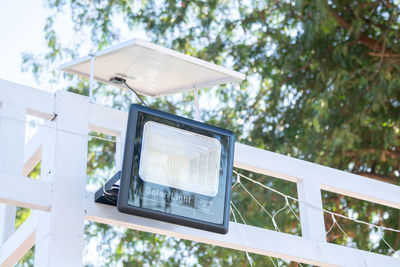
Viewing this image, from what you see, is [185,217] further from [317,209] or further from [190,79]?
[317,209]

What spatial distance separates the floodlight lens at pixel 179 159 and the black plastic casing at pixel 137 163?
18 millimetres

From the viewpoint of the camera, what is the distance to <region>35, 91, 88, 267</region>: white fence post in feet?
6.20

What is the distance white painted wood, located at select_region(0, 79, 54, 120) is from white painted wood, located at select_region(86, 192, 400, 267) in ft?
0.84

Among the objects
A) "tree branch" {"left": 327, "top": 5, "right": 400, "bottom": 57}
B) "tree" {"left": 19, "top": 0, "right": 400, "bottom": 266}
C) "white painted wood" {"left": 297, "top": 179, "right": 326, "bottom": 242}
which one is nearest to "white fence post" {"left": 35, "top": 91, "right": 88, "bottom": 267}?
"white painted wood" {"left": 297, "top": 179, "right": 326, "bottom": 242}

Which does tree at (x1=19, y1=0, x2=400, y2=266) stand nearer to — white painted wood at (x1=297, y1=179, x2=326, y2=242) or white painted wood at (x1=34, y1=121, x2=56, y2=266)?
white painted wood at (x1=297, y1=179, x2=326, y2=242)

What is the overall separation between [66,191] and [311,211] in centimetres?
93

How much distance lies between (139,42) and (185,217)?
0.48 m

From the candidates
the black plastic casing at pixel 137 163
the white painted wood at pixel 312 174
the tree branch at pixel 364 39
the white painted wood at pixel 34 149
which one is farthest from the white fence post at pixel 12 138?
the tree branch at pixel 364 39

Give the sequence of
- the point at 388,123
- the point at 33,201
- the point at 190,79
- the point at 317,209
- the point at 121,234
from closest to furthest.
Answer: the point at 33,201 < the point at 190,79 < the point at 317,209 < the point at 388,123 < the point at 121,234

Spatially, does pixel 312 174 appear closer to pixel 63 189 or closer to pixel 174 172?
pixel 174 172

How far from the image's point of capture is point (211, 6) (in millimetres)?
6055

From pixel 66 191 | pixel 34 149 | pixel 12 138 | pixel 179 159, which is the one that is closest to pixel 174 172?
pixel 179 159

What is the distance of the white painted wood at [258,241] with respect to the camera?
79.0 inches

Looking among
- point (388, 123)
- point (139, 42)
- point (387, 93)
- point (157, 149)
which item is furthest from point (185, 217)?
point (388, 123)
